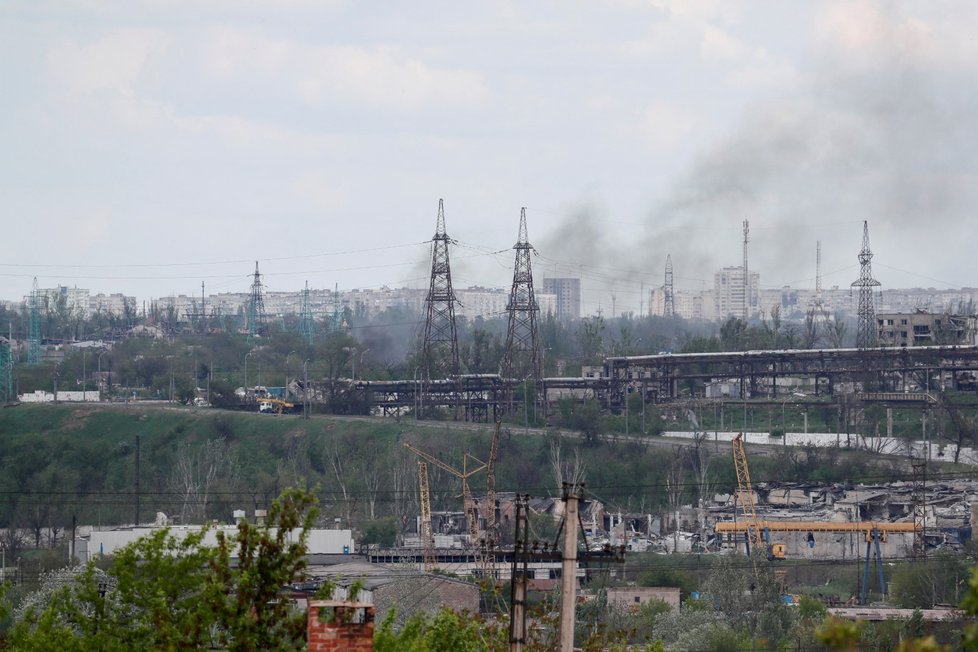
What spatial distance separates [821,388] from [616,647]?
138 ft

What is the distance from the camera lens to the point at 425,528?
34500 mm

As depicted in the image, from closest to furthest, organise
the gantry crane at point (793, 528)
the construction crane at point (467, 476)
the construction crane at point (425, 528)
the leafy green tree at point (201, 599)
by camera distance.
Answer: the leafy green tree at point (201, 599)
the construction crane at point (425, 528)
the gantry crane at point (793, 528)
the construction crane at point (467, 476)

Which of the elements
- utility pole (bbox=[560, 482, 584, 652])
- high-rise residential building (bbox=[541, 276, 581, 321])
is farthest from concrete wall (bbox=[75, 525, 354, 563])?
high-rise residential building (bbox=[541, 276, 581, 321])

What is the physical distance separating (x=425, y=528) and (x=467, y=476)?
4.37 m

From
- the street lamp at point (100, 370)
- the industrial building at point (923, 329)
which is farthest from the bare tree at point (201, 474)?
the industrial building at point (923, 329)

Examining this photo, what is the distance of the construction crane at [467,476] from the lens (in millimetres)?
34469

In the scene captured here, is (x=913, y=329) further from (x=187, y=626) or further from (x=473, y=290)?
(x=473, y=290)

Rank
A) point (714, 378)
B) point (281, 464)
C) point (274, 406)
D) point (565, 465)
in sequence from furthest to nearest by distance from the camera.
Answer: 1. point (274, 406)
2. point (714, 378)
3. point (281, 464)
4. point (565, 465)

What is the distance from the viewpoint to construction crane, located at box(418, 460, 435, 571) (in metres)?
31.6

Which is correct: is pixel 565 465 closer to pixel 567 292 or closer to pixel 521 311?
pixel 521 311

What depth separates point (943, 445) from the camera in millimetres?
42906

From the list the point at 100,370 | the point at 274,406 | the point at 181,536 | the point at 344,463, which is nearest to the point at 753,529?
the point at 181,536

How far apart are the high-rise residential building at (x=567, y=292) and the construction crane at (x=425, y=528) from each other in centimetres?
9133

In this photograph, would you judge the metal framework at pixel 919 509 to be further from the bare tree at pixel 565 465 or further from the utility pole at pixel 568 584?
the utility pole at pixel 568 584
